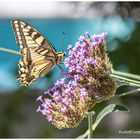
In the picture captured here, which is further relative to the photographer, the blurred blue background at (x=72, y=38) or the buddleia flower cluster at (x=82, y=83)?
the blurred blue background at (x=72, y=38)

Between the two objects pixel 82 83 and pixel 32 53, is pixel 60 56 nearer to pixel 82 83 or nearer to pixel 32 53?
pixel 32 53

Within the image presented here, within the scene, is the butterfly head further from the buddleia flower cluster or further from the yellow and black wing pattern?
the buddleia flower cluster

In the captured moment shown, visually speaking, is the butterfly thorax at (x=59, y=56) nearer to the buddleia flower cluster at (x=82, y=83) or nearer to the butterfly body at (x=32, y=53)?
the butterfly body at (x=32, y=53)

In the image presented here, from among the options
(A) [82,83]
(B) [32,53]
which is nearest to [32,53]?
(B) [32,53]

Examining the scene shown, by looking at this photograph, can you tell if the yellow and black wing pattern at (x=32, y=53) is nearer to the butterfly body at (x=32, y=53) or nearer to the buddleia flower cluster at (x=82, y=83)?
the butterfly body at (x=32, y=53)

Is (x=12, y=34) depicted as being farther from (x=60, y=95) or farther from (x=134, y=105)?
(x=134, y=105)

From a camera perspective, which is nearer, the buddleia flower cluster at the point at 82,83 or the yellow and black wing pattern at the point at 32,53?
the buddleia flower cluster at the point at 82,83

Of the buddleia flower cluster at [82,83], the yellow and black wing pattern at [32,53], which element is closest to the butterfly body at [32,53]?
the yellow and black wing pattern at [32,53]

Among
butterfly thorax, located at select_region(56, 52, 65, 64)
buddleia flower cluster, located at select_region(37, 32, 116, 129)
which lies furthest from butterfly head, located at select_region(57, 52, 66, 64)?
buddleia flower cluster, located at select_region(37, 32, 116, 129)
